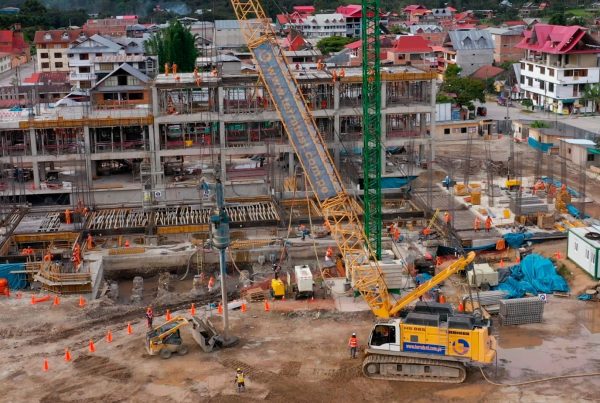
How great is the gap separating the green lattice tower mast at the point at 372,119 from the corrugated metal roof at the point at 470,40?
5311 cm

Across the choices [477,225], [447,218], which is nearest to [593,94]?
[477,225]

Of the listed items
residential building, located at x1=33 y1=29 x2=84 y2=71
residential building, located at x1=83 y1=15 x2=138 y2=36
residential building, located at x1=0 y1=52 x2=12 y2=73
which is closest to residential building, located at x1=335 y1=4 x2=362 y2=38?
residential building, located at x1=83 y1=15 x2=138 y2=36

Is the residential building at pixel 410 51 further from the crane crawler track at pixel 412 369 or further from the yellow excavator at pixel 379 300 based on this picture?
the crane crawler track at pixel 412 369

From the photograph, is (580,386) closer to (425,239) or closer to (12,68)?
(425,239)

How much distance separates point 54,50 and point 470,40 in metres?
41.0

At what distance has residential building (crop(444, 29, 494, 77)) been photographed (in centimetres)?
8038

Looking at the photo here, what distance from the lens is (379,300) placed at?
25828 mm

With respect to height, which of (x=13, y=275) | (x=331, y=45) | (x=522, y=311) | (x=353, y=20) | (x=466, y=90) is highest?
(x=353, y=20)

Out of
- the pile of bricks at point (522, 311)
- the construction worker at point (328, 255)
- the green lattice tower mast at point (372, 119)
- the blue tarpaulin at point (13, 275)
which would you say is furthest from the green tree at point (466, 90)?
the blue tarpaulin at point (13, 275)

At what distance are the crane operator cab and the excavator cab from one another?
516 centimetres

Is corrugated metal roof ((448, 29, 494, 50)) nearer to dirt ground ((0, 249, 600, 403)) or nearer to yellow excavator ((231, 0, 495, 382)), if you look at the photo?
yellow excavator ((231, 0, 495, 382))

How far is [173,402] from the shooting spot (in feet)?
67.6

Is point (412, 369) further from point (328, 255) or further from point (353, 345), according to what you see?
point (328, 255)

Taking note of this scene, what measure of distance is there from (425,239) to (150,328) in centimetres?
1271
